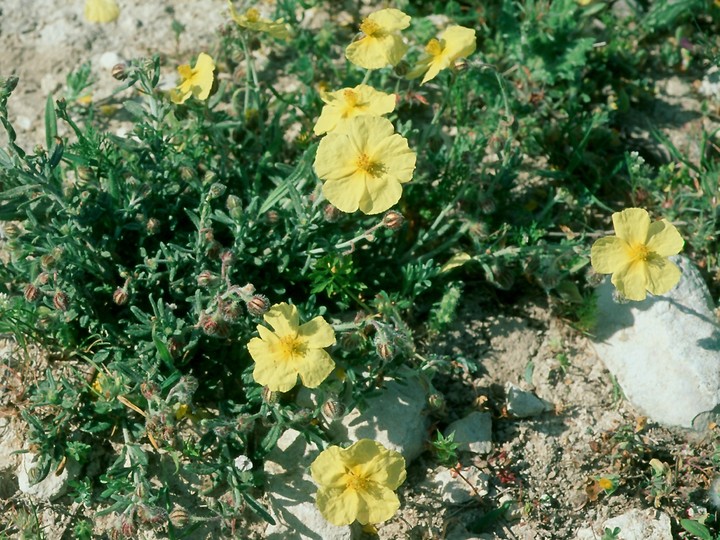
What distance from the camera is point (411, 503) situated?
4.18 metres

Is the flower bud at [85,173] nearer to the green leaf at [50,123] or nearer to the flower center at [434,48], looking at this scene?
the green leaf at [50,123]

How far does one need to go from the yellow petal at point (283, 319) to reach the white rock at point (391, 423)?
0.61m

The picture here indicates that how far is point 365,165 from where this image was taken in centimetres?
396

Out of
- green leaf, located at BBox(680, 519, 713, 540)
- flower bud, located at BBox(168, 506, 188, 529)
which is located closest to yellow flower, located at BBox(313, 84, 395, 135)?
flower bud, located at BBox(168, 506, 188, 529)

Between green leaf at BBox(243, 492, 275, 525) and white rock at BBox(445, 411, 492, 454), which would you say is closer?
green leaf at BBox(243, 492, 275, 525)

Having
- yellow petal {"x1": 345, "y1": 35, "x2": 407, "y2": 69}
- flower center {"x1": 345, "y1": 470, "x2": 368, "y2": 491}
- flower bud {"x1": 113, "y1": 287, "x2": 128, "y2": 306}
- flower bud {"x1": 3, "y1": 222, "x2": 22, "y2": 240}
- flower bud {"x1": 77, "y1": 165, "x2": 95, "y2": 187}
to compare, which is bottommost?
flower center {"x1": 345, "y1": 470, "x2": 368, "y2": 491}

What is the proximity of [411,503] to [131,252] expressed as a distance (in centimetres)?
195

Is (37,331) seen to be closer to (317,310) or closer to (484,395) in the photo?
(317,310)

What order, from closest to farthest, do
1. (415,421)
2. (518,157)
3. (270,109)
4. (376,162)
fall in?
(376,162) < (415,421) < (518,157) < (270,109)

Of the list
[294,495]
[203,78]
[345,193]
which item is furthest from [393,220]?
[294,495]

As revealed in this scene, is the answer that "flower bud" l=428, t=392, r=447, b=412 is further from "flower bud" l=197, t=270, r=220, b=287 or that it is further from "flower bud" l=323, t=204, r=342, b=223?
"flower bud" l=197, t=270, r=220, b=287

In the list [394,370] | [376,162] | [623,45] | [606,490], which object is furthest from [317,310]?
[623,45]

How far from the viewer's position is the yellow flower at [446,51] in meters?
Result: 4.32

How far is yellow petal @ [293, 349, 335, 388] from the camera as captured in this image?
148 inches
